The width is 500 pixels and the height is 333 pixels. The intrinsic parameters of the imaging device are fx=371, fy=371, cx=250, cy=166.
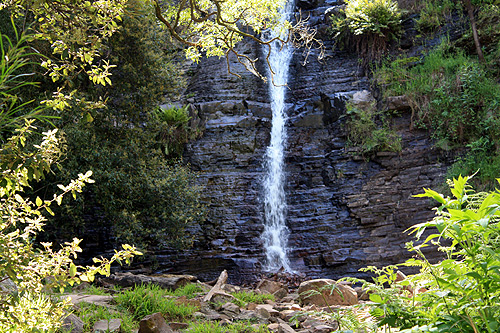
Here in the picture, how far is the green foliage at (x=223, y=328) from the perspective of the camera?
13.8ft

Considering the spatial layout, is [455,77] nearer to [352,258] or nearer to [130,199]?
[352,258]

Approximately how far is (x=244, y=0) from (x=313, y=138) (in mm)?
5266

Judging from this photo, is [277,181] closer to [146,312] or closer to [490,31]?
[146,312]

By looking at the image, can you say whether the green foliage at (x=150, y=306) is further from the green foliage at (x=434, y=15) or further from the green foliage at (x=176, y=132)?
the green foliage at (x=434, y=15)

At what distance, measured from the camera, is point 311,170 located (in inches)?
446

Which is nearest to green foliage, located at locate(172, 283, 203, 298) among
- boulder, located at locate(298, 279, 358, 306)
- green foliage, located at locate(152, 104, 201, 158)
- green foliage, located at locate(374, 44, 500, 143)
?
boulder, located at locate(298, 279, 358, 306)

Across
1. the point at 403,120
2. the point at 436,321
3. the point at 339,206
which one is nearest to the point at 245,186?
the point at 339,206

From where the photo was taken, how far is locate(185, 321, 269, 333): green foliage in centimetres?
422

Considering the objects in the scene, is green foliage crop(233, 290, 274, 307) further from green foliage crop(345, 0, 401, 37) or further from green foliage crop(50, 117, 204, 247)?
green foliage crop(345, 0, 401, 37)

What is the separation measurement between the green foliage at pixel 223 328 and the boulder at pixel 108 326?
749mm

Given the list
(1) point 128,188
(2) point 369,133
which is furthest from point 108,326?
(2) point 369,133

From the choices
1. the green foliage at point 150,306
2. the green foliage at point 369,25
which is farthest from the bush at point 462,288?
the green foliage at point 369,25

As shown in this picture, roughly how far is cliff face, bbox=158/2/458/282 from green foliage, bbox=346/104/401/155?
0.90ft

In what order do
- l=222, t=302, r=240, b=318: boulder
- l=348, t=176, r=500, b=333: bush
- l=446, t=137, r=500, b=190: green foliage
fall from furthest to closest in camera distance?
1. l=446, t=137, r=500, b=190: green foliage
2. l=222, t=302, r=240, b=318: boulder
3. l=348, t=176, r=500, b=333: bush
